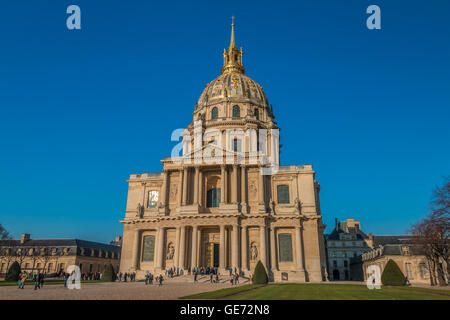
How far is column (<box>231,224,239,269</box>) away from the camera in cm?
3906

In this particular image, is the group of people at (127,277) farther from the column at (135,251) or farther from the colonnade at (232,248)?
the colonnade at (232,248)

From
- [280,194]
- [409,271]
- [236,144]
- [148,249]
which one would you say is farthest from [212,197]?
[409,271]

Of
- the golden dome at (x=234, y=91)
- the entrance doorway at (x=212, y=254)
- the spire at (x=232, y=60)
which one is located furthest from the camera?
the spire at (x=232, y=60)

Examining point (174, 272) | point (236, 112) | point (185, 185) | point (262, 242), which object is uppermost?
point (236, 112)

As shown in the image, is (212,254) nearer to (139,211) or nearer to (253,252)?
(253,252)

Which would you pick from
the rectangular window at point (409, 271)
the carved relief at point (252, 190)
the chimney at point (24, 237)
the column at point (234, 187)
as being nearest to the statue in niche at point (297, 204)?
the carved relief at point (252, 190)

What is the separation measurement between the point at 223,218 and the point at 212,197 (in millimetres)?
7206

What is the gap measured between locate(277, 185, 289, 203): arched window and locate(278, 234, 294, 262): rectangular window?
4.70 metres

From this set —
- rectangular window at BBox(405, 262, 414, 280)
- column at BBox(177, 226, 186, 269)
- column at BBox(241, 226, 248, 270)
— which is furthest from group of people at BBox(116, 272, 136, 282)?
rectangular window at BBox(405, 262, 414, 280)

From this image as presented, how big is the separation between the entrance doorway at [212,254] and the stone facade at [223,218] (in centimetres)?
13

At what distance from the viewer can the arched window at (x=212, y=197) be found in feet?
156

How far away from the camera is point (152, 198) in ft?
157

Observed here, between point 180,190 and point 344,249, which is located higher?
point 180,190
